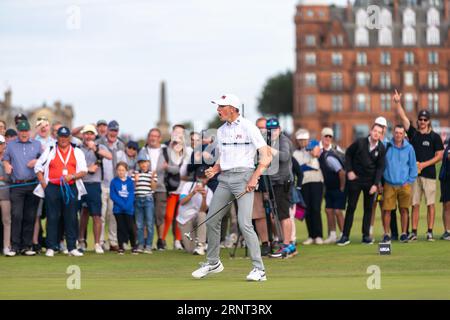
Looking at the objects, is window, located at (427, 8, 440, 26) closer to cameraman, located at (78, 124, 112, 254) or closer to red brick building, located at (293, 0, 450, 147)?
red brick building, located at (293, 0, 450, 147)

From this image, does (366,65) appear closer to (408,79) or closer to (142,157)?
(408,79)

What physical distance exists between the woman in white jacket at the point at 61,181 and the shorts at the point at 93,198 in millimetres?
686

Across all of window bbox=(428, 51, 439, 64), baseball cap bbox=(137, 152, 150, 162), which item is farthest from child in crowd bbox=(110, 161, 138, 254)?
window bbox=(428, 51, 439, 64)

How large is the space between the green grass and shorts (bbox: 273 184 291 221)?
837 mm

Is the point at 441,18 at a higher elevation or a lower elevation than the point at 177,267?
higher

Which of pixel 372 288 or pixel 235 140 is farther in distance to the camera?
pixel 235 140

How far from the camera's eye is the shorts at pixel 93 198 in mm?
25109

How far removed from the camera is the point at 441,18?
550ft

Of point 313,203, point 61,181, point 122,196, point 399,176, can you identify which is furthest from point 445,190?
point 61,181

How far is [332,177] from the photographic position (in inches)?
1061

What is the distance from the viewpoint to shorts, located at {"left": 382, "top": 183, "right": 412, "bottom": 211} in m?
25.6

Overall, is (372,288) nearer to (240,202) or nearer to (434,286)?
(434,286)
